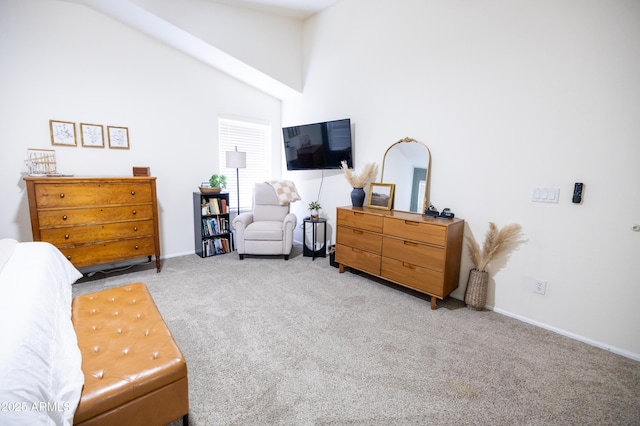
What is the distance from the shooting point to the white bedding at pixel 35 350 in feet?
2.65

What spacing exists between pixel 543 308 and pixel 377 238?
1.50 metres

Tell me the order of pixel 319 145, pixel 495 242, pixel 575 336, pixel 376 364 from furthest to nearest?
pixel 319 145 → pixel 495 242 → pixel 575 336 → pixel 376 364

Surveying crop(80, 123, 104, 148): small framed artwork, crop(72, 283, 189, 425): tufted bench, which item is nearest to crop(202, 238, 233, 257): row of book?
crop(80, 123, 104, 148): small framed artwork

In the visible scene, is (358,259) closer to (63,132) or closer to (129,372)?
(129,372)

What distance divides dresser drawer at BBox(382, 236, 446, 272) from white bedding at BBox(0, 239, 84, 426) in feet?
7.95

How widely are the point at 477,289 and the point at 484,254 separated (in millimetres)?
324

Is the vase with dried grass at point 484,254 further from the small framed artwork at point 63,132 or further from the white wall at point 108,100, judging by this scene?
the small framed artwork at point 63,132

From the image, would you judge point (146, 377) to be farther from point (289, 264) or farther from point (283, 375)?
point (289, 264)

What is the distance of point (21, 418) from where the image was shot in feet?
2.50

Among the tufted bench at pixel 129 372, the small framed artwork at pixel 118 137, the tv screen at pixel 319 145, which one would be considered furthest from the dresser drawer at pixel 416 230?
the small framed artwork at pixel 118 137

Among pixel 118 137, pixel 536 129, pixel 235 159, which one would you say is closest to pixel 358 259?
pixel 536 129

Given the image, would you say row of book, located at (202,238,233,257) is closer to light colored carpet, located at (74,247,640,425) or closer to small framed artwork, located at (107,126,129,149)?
light colored carpet, located at (74,247,640,425)

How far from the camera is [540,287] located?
7.66ft

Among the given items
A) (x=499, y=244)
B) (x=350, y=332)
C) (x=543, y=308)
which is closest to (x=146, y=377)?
(x=350, y=332)
